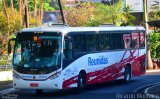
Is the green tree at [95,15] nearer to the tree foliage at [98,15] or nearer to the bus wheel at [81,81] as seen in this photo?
the tree foliage at [98,15]

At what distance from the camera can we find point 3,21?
45.1 meters

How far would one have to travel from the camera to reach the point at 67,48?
21.5 m

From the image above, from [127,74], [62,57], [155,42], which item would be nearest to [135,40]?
[127,74]

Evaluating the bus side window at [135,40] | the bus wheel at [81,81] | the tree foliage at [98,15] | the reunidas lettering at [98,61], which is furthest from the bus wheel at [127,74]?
the tree foliage at [98,15]

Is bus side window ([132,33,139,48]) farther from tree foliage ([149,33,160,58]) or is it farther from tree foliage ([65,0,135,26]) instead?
tree foliage ([65,0,135,26])

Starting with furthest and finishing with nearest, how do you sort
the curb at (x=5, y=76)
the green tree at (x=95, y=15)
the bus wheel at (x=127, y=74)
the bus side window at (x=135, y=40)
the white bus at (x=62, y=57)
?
the green tree at (x=95, y=15), the curb at (x=5, y=76), the bus side window at (x=135, y=40), the bus wheel at (x=127, y=74), the white bus at (x=62, y=57)

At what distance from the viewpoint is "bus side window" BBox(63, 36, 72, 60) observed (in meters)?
21.4

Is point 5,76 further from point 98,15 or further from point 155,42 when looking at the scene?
point 98,15

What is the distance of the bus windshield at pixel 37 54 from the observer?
2078 centimetres

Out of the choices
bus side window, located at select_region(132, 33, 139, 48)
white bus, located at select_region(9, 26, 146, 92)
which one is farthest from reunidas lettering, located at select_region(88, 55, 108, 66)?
bus side window, located at select_region(132, 33, 139, 48)

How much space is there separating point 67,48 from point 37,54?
1313mm

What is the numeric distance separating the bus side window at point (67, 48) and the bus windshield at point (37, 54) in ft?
1.22

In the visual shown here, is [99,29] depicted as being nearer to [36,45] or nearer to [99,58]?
[99,58]

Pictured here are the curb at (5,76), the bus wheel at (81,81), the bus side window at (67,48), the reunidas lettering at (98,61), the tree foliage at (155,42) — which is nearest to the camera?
the bus side window at (67,48)
